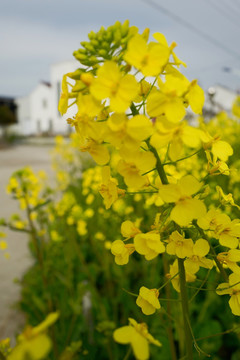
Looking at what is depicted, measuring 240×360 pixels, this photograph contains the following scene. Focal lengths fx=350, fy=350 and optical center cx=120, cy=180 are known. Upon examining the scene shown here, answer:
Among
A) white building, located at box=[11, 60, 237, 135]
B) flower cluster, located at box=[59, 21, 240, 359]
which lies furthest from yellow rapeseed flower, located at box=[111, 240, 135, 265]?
white building, located at box=[11, 60, 237, 135]

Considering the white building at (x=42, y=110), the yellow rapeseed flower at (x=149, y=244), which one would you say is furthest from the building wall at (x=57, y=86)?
the yellow rapeseed flower at (x=149, y=244)

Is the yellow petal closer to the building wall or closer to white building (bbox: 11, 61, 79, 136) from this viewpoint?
the building wall

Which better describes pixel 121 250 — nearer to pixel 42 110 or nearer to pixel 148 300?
pixel 148 300

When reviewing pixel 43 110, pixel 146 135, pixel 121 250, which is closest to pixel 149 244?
pixel 121 250

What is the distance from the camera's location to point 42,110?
38.8 metres

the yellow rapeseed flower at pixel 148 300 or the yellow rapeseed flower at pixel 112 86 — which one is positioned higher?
the yellow rapeseed flower at pixel 112 86

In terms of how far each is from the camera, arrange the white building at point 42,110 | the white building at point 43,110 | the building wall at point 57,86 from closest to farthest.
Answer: the building wall at point 57,86 → the white building at point 43,110 → the white building at point 42,110

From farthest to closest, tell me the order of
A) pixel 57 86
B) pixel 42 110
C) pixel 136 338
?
pixel 42 110 → pixel 57 86 → pixel 136 338

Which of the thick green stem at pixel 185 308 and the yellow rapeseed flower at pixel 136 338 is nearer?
the yellow rapeseed flower at pixel 136 338

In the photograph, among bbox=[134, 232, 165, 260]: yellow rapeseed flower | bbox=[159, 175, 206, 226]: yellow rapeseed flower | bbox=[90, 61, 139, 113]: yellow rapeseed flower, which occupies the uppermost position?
bbox=[90, 61, 139, 113]: yellow rapeseed flower

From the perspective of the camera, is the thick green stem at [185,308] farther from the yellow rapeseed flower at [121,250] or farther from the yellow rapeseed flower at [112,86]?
the yellow rapeseed flower at [112,86]

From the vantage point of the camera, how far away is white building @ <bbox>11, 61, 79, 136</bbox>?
35.6 m

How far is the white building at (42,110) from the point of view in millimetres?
35612

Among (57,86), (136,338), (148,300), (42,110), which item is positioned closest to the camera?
(136,338)
